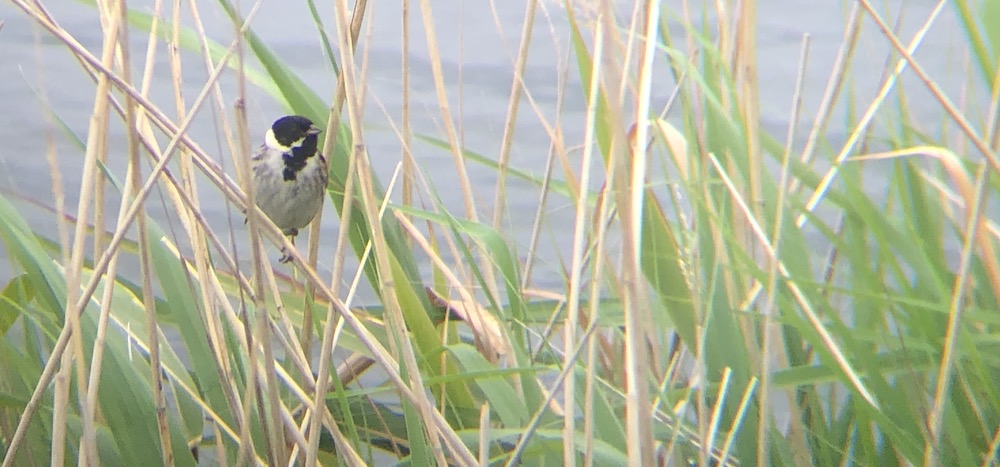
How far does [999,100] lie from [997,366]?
11.7 inches

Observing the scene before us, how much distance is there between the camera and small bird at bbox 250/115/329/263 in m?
1.79

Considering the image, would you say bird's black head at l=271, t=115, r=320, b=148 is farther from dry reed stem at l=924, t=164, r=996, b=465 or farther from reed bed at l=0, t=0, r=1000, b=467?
dry reed stem at l=924, t=164, r=996, b=465

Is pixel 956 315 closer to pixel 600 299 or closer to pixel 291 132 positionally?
pixel 600 299

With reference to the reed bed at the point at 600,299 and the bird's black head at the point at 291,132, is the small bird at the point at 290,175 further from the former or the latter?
the reed bed at the point at 600,299

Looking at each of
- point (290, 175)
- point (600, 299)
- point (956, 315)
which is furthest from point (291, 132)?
point (956, 315)

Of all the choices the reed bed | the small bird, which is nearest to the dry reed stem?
the reed bed

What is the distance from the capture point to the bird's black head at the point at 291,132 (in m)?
1.75

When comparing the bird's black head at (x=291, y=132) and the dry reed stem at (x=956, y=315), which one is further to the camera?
the bird's black head at (x=291, y=132)

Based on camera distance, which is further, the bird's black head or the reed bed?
the bird's black head

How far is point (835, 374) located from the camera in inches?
35.3

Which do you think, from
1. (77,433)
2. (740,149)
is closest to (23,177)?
(77,433)

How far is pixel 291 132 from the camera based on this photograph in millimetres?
1811

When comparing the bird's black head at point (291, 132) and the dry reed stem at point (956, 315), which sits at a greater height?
the bird's black head at point (291, 132)

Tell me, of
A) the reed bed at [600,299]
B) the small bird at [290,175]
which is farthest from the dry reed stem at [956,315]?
the small bird at [290,175]
